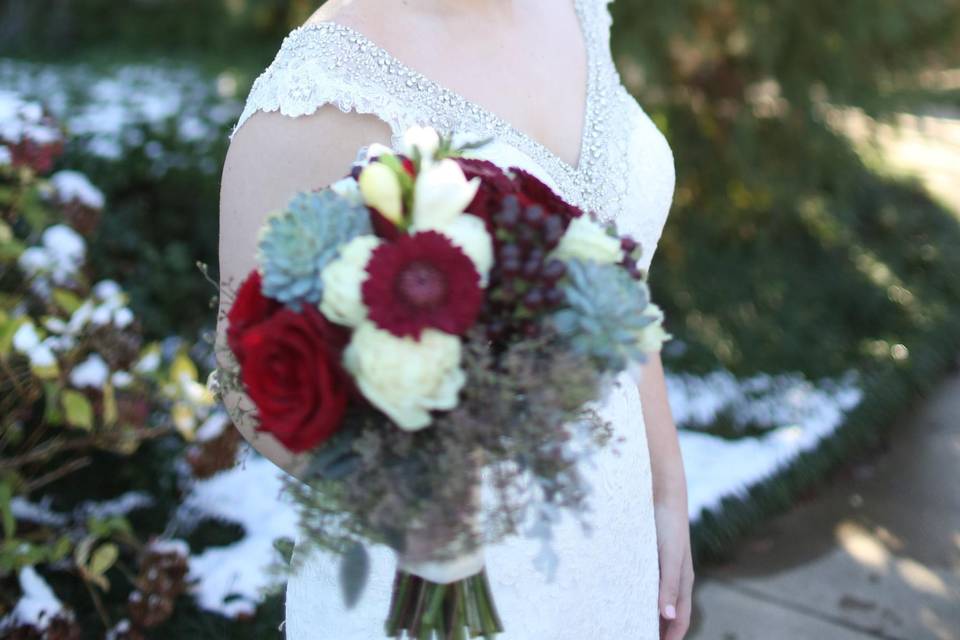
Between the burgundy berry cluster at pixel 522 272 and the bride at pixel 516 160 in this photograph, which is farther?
the bride at pixel 516 160

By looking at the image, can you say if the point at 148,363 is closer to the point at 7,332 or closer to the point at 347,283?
the point at 7,332

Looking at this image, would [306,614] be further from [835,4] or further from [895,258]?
[895,258]

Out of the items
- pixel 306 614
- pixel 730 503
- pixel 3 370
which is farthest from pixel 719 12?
pixel 306 614

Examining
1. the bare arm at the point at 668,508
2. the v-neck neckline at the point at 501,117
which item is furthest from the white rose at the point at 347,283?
the bare arm at the point at 668,508

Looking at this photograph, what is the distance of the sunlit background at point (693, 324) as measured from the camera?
112 inches

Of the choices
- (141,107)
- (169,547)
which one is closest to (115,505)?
(169,547)

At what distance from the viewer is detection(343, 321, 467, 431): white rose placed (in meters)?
0.88

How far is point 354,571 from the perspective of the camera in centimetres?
97

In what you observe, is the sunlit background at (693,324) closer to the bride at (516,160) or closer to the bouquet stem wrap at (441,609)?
the bride at (516,160)

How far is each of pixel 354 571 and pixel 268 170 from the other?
0.59m

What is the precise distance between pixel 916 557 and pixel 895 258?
284 centimetres

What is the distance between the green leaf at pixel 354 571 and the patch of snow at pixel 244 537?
187 cm

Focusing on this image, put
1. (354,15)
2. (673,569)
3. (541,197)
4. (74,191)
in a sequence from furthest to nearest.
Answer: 1. (74,191)
2. (673,569)
3. (354,15)
4. (541,197)

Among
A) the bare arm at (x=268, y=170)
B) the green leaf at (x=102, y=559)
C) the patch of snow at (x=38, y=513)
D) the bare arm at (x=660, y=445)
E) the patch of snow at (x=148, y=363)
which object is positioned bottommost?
the patch of snow at (x=38, y=513)
